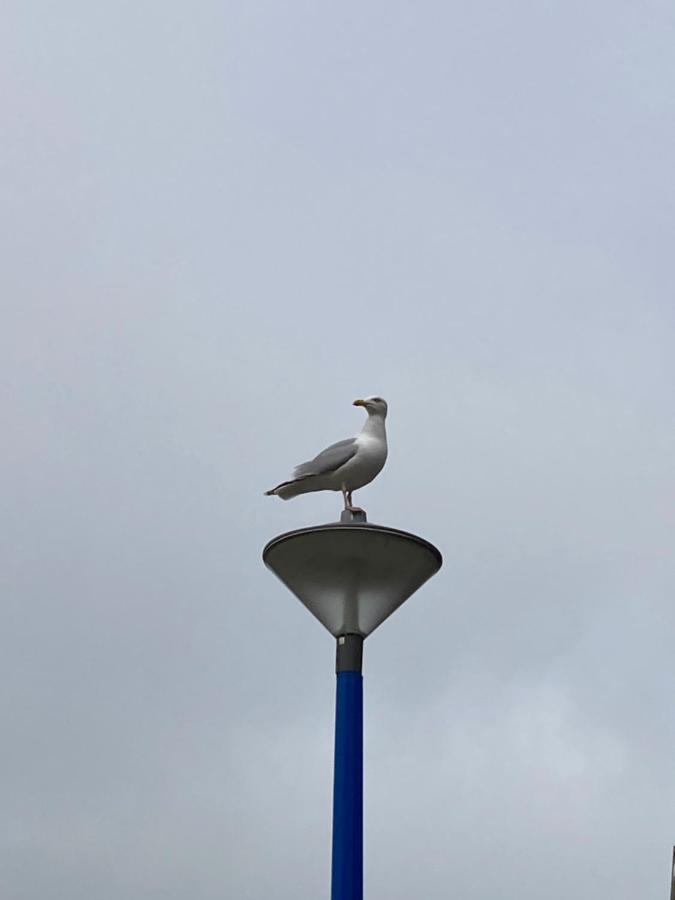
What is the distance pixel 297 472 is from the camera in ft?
43.9

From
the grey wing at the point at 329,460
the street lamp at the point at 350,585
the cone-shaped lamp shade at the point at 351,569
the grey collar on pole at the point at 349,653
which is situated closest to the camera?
the street lamp at the point at 350,585

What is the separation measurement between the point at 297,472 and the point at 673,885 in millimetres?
31367

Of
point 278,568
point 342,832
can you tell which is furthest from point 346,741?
point 278,568

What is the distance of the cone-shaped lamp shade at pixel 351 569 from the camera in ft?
38.1

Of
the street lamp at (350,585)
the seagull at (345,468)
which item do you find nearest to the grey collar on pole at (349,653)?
the street lamp at (350,585)

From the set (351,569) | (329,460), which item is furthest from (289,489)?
(351,569)

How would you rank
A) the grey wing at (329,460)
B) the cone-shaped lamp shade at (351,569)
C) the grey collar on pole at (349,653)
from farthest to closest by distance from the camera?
the grey wing at (329,460)
the grey collar on pole at (349,653)
the cone-shaped lamp shade at (351,569)

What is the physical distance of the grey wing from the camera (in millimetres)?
13211

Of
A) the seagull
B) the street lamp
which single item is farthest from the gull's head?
the street lamp

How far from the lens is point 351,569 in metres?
11.8

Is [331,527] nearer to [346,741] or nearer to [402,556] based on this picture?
[402,556]

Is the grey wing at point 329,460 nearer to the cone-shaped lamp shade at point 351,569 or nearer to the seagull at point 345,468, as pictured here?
the seagull at point 345,468

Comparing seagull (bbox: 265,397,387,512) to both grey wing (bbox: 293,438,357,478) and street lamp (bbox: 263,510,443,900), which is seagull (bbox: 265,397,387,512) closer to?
grey wing (bbox: 293,438,357,478)

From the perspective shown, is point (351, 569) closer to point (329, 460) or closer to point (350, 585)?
point (350, 585)
